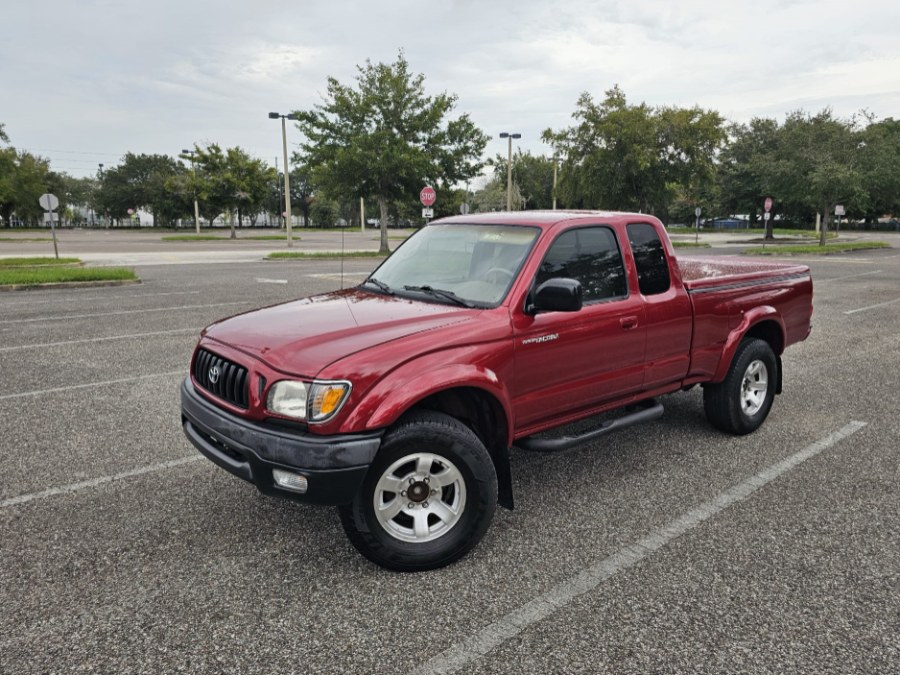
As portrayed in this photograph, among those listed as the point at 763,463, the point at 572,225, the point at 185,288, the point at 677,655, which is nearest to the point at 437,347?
the point at 572,225

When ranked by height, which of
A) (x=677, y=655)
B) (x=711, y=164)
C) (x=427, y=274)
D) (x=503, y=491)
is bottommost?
(x=677, y=655)

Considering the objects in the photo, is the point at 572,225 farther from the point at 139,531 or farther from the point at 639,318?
the point at 139,531

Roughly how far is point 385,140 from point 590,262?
23.4 m

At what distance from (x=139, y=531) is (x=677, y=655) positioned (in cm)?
280

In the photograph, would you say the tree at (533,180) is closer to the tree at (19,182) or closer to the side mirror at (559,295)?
Answer: the tree at (19,182)

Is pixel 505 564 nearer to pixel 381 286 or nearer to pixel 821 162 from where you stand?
pixel 381 286

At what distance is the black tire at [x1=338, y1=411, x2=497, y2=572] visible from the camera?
298cm

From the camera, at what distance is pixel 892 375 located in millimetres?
7090

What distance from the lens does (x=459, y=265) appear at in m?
4.01

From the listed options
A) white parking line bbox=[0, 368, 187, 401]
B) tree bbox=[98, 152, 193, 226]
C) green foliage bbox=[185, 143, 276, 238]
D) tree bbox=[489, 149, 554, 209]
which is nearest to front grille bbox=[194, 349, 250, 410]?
white parking line bbox=[0, 368, 187, 401]

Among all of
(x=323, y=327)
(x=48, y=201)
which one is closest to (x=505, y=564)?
(x=323, y=327)

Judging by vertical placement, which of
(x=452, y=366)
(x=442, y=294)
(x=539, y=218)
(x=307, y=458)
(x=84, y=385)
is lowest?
(x=84, y=385)

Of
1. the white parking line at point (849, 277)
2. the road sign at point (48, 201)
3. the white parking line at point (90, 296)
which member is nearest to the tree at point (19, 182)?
the road sign at point (48, 201)

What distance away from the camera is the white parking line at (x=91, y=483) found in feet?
12.9
